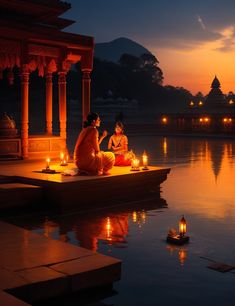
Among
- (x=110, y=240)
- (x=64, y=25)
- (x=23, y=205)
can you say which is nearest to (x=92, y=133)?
(x=23, y=205)

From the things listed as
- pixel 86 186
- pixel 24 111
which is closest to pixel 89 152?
pixel 86 186

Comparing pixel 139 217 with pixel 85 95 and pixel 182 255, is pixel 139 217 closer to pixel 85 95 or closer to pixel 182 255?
pixel 182 255

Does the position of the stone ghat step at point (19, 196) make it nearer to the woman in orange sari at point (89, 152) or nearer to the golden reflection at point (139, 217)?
the woman in orange sari at point (89, 152)

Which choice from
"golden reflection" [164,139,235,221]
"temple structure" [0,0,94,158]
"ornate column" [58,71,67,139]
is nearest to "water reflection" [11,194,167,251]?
"golden reflection" [164,139,235,221]

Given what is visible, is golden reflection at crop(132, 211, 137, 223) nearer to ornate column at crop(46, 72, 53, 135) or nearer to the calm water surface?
the calm water surface

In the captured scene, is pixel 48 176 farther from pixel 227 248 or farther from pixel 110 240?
pixel 227 248

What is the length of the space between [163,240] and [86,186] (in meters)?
2.84

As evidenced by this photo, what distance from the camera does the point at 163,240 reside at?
266 inches

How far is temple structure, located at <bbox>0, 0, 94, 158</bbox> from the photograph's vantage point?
485 inches

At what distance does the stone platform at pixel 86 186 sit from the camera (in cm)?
883

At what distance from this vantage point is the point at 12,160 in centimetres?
1291

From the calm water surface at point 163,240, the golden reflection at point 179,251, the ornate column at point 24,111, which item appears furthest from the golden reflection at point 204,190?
the ornate column at point 24,111

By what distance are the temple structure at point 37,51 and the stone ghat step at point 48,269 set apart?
25.0 feet

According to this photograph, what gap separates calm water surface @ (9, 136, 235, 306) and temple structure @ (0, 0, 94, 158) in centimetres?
429
